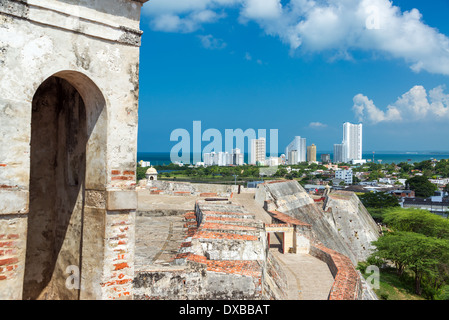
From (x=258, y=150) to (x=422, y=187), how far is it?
108 ft

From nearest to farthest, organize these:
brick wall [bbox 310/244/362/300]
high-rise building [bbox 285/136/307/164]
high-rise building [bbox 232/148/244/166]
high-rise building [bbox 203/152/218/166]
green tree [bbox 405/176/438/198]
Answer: brick wall [bbox 310/244/362/300] < green tree [bbox 405/176/438/198] < high-rise building [bbox 203/152/218/166] < high-rise building [bbox 232/148/244/166] < high-rise building [bbox 285/136/307/164]

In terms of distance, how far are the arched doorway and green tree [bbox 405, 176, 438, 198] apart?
2709 inches

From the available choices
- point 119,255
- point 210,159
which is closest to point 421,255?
point 119,255

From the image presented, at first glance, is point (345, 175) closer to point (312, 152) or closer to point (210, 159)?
point (210, 159)

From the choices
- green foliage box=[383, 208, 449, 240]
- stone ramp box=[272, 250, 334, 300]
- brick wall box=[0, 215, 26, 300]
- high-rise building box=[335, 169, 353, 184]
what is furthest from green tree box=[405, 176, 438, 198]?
brick wall box=[0, 215, 26, 300]

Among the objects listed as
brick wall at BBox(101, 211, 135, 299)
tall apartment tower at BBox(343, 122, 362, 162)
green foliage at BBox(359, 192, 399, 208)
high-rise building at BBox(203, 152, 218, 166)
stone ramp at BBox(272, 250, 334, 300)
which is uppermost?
tall apartment tower at BBox(343, 122, 362, 162)

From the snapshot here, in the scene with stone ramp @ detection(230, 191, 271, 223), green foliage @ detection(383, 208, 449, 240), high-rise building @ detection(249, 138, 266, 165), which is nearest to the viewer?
stone ramp @ detection(230, 191, 271, 223)

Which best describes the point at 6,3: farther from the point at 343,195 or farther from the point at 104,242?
the point at 343,195

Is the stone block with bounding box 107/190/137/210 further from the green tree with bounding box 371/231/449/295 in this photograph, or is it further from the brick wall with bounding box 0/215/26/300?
the green tree with bounding box 371/231/449/295

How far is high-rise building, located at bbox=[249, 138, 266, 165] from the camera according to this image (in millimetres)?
76637

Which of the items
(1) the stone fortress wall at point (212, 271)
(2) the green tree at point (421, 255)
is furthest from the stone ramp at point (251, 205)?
(1) the stone fortress wall at point (212, 271)

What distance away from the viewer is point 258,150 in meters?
80.4

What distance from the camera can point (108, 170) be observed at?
14.5ft
